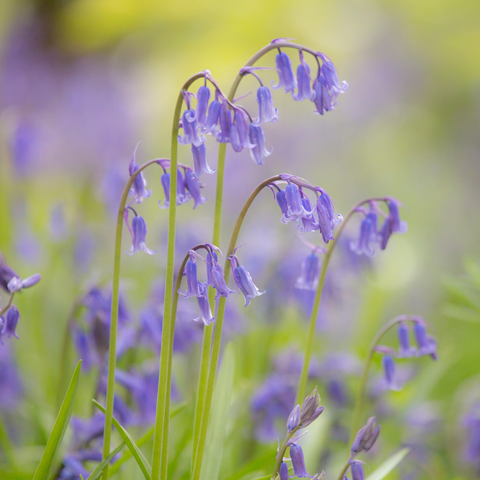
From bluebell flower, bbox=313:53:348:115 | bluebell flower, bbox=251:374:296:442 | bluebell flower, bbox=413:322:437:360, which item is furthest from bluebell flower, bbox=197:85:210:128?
bluebell flower, bbox=251:374:296:442

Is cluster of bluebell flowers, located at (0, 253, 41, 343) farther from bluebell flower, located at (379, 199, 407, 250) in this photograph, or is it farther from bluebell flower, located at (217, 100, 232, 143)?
bluebell flower, located at (379, 199, 407, 250)

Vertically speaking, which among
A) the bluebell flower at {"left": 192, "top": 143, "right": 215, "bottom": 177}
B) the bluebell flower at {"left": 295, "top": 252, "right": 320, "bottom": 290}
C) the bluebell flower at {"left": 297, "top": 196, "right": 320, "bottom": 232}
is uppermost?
the bluebell flower at {"left": 192, "top": 143, "right": 215, "bottom": 177}

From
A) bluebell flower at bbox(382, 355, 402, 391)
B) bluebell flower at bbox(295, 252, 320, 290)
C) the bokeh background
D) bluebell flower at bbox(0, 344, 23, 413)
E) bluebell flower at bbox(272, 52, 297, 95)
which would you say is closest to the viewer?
bluebell flower at bbox(272, 52, 297, 95)

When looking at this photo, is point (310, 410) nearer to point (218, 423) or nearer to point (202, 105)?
point (218, 423)

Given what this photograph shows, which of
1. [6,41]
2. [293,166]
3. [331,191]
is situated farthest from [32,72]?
[331,191]

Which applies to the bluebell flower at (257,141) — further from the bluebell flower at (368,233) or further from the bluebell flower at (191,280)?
the bluebell flower at (368,233)

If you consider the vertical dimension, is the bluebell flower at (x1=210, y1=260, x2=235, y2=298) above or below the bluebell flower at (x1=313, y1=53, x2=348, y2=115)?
below

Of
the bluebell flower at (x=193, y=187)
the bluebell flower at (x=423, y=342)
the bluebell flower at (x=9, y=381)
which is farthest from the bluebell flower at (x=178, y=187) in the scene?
the bluebell flower at (x=9, y=381)
